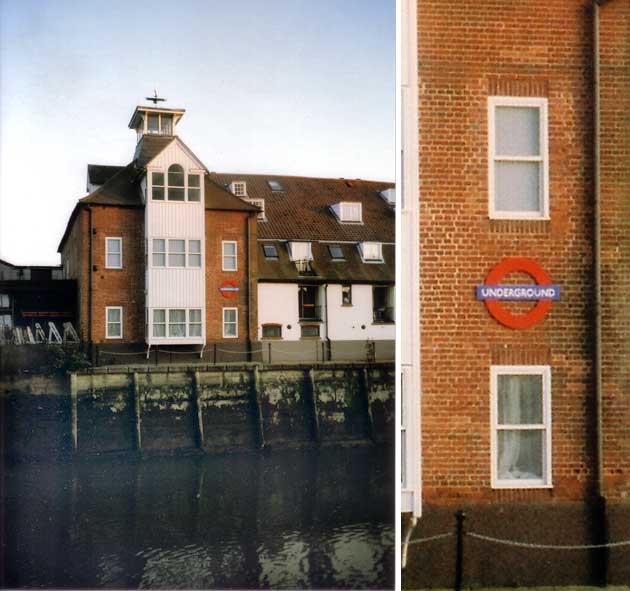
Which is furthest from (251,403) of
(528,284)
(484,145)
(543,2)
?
(543,2)

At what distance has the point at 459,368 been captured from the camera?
6102mm

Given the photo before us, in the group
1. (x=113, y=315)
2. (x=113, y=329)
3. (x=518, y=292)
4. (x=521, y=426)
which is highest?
(x=518, y=292)

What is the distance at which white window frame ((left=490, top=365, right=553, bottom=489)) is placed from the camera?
6109 millimetres

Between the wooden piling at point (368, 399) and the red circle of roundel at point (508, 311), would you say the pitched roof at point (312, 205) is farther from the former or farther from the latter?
the wooden piling at point (368, 399)

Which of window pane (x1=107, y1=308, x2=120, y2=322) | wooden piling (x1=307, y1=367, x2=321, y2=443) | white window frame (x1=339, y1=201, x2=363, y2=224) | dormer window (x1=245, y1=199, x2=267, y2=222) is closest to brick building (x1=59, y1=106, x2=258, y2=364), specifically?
window pane (x1=107, y1=308, x2=120, y2=322)

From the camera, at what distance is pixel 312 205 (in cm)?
668

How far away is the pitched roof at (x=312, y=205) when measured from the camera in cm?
656

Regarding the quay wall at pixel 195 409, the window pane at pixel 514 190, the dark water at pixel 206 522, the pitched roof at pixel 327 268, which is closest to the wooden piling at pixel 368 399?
the quay wall at pixel 195 409

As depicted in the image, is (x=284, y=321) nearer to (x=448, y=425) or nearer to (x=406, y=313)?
(x=406, y=313)

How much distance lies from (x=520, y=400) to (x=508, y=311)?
2.89 feet

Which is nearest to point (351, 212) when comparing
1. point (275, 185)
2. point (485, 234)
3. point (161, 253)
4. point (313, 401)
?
point (275, 185)

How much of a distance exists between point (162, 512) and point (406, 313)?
3.20 meters

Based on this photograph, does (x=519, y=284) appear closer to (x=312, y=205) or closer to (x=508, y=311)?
(x=508, y=311)

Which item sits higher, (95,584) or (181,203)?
(181,203)
